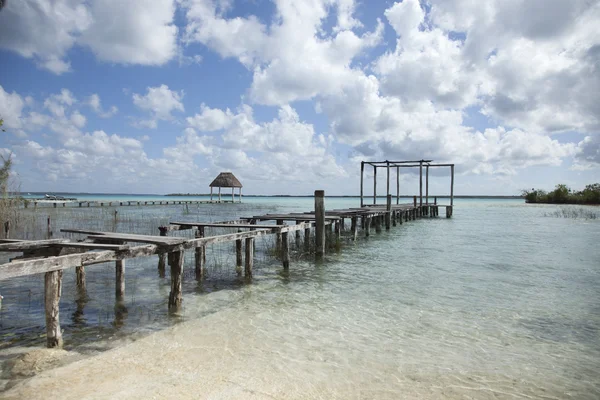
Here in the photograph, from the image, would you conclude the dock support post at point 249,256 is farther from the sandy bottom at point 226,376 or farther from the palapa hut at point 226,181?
the palapa hut at point 226,181

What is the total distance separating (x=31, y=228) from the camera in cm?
1819

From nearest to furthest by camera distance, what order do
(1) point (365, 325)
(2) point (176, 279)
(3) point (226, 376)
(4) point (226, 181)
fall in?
(3) point (226, 376), (1) point (365, 325), (2) point (176, 279), (4) point (226, 181)

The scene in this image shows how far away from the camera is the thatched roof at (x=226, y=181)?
54875 mm

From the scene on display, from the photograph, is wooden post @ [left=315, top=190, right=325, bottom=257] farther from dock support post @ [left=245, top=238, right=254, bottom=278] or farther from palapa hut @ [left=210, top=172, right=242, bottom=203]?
palapa hut @ [left=210, top=172, right=242, bottom=203]

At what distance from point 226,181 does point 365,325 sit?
5108 cm

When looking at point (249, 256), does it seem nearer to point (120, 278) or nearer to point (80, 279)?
point (120, 278)

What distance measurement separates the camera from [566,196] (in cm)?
5559

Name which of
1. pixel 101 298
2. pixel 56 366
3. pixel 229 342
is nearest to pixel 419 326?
pixel 229 342

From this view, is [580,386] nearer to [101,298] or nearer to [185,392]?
[185,392]

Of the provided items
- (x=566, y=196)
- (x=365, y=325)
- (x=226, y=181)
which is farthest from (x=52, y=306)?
(x=566, y=196)

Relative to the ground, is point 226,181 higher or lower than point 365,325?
higher

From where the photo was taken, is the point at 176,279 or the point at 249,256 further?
the point at 249,256

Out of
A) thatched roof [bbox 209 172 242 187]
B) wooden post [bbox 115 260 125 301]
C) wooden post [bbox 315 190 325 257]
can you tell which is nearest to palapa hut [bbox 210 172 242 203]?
thatched roof [bbox 209 172 242 187]

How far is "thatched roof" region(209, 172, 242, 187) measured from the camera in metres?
54.9
